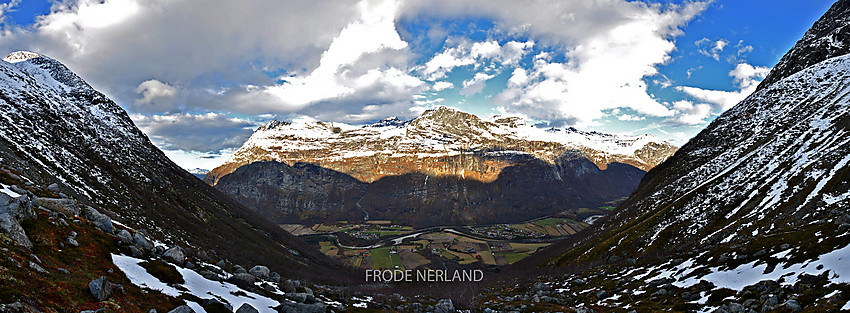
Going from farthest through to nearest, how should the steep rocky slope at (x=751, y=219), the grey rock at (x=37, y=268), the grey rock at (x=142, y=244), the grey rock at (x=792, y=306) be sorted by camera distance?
the steep rocky slope at (x=751, y=219)
the grey rock at (x=142, y=244)
the grey rock at (x=792, y=306)
the grey rock at (x=37, y=268)

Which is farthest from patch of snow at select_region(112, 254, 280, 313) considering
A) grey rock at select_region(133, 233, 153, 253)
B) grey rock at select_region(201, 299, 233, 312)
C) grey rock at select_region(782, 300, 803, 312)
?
grey rock at select_region(782, 300, 803, 312)

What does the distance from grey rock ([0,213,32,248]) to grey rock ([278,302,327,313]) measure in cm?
1604

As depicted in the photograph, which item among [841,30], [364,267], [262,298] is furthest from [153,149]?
[841,30]

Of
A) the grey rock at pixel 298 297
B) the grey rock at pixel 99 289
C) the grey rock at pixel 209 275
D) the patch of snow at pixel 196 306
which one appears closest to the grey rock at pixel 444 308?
the grey rock at pixel 298 297

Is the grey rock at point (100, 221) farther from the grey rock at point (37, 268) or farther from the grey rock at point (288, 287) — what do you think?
the grey rock at point (288, 287)

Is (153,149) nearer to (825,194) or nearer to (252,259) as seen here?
(252,259)

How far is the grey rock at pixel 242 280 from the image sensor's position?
32.5 metres

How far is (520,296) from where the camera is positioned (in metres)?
72.9

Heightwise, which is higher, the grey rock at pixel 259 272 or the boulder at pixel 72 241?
the boulder at pixel 72 241

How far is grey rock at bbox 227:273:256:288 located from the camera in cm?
3250

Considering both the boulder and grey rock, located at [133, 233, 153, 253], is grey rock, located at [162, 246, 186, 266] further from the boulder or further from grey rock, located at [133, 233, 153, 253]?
the boulder

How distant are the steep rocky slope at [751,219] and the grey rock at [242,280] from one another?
151 feet

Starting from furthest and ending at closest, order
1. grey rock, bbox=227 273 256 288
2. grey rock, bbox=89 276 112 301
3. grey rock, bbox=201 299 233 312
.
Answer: grey rock, bbox=227 273 256 288 < grey rock, bbox=201 299 233 312 < grey rock, bbox=89 276 112 301

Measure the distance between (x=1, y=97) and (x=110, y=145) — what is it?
108ft
